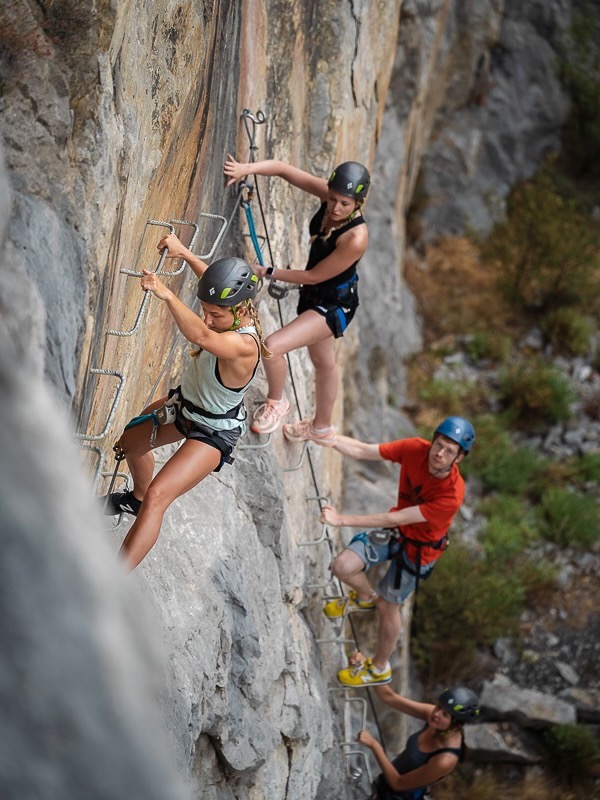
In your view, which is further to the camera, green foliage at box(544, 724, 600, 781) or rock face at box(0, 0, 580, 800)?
green foliage at box(544, 724, 600, 781)

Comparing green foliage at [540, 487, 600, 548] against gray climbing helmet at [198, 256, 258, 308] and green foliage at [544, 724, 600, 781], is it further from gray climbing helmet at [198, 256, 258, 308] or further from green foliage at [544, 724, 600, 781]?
gray climbing helmet at [198, 256, 258, 308]

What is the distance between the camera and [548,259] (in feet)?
46.9

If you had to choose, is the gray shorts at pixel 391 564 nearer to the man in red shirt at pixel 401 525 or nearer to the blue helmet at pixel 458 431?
the man in red shirt at pixel 401 525

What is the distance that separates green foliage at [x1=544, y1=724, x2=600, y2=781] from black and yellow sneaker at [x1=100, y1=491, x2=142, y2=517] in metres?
6.97

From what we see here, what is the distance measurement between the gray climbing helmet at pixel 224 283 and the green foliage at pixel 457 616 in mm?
7421

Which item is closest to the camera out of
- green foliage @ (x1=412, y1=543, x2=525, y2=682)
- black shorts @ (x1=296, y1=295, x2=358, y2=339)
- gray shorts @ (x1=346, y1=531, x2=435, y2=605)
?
black shorts @ (x1=296, y1=295, x2=358, y2=339)

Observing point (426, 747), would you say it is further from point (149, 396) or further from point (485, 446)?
point (485, 446)

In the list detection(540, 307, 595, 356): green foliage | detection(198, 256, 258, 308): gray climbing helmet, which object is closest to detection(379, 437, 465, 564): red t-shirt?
detection(198, 256, 258, 308): gray climbing helmet

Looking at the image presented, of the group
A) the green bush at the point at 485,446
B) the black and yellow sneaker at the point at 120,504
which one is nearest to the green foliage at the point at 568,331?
the green bush at the point at 485,446

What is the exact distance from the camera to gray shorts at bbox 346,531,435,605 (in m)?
6.02

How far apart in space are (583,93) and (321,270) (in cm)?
1346

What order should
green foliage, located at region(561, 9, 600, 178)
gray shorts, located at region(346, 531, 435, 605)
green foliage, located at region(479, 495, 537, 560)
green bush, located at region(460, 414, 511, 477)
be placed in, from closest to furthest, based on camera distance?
gray shorts, located at region(346, 531, 435, 605)
green foliage, located at region(479, 495, 537, 560)
green bush, located at region(460, 414, 511, 477)
green foliage, located at region(561, 9, 600, 178)

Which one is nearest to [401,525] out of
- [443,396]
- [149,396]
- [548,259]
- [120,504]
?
[149,396]

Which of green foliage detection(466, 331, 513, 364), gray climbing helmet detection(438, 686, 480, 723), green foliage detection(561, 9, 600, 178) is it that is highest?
green foliage detection(561, 9, 600, 178)
